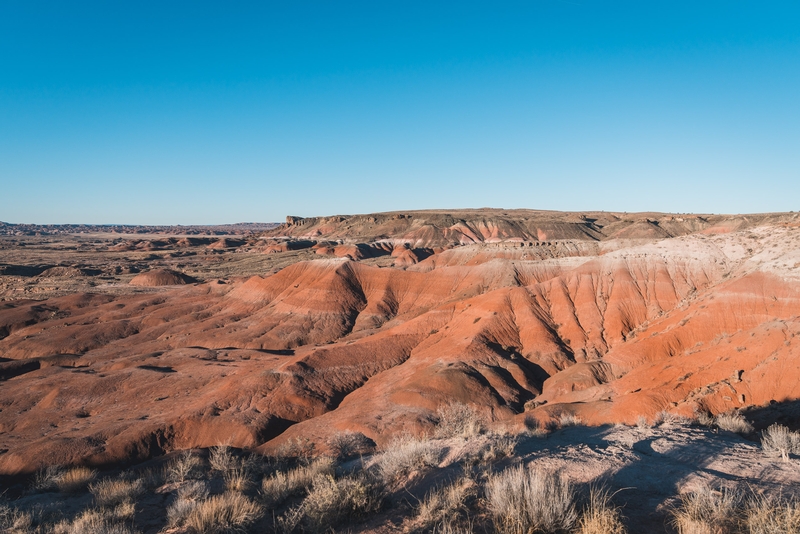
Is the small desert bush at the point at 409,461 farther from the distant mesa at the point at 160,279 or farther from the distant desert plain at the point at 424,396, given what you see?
the distant mesa at the point at 160,279

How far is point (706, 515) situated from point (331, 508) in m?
5.15

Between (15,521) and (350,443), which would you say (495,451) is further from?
(350,443)

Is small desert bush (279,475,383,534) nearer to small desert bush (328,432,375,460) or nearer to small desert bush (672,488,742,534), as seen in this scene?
small desert bush (672,488,742,534)

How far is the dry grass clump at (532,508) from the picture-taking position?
5.10 metres

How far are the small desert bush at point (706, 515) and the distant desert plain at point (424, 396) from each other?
6 cm

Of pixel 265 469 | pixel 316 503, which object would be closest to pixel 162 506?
pixel 316 503

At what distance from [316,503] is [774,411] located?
738 inches

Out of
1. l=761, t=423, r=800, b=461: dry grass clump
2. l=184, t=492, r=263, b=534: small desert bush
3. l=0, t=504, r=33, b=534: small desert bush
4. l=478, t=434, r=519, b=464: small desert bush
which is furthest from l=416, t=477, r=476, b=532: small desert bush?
l=761, t=423, r=800, b=461: dry grass clump

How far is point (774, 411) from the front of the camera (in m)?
16.2

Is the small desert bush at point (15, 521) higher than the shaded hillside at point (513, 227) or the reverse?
the reverse

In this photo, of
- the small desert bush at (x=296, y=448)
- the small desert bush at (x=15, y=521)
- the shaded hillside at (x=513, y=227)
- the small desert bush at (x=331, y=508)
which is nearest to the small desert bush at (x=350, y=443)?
the small desert bush at (x=296, y=448)

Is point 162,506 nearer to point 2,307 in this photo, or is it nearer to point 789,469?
point 789,469

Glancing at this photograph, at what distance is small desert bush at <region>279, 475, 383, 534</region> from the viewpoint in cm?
636

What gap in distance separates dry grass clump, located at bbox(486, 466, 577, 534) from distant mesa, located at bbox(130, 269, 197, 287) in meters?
91.2
